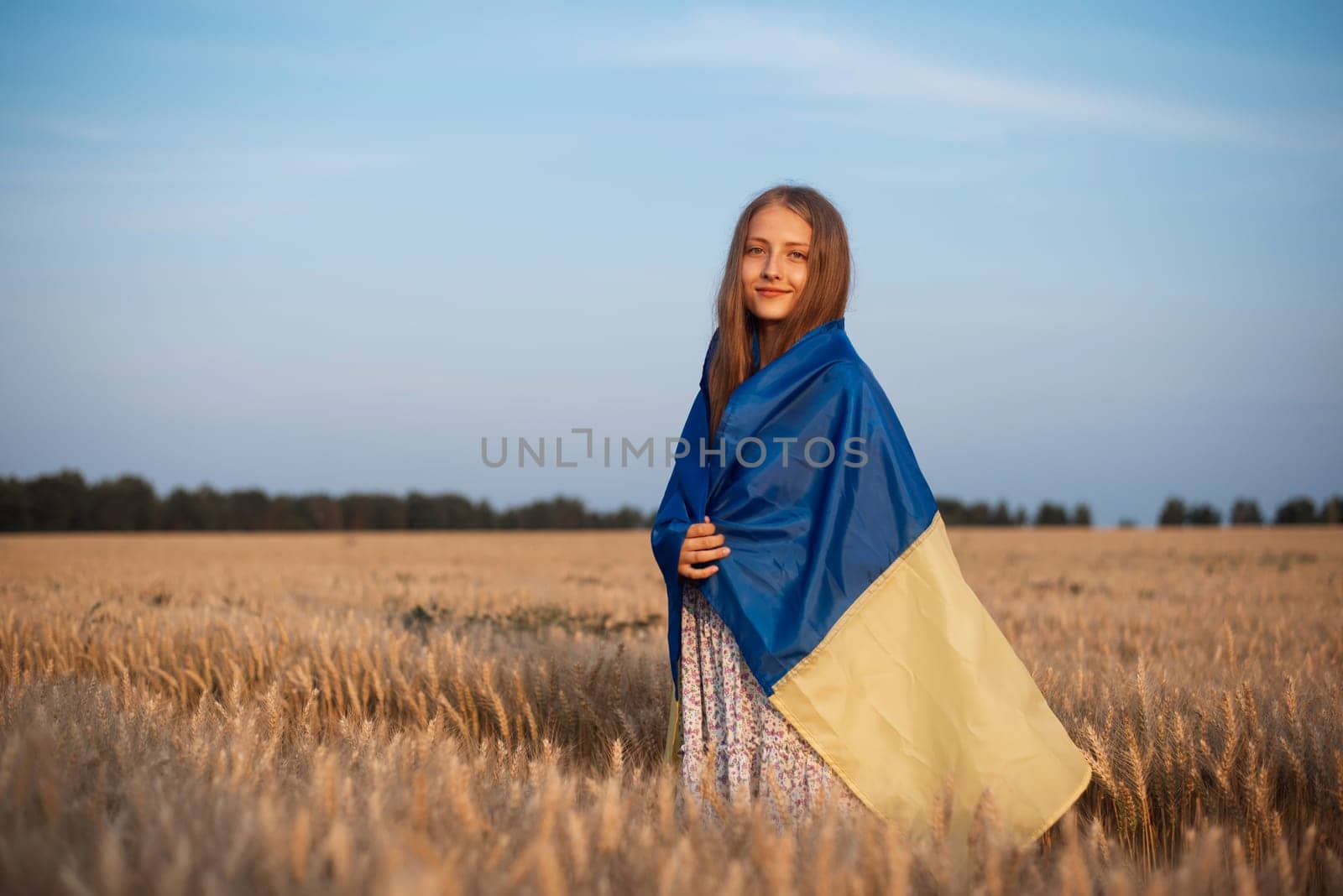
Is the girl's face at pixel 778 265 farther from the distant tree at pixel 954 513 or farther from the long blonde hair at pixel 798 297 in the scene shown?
the distant tree at pixel 954 513

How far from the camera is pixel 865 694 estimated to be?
2.93 m

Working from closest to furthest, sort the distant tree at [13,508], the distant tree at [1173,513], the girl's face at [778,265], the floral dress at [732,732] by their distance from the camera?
1. the floral dress at [732,732]
2. the girl's face at [778,265]
3. the distant tree at [13,508]
4. the distant tree at [1173,513]

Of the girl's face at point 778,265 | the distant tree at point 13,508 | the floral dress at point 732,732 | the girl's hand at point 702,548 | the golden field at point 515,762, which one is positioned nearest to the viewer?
the golden field at point 515,762

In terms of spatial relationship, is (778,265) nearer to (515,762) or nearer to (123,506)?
(515,762)

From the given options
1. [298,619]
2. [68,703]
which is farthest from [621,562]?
[68,703]

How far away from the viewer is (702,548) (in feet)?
10.2

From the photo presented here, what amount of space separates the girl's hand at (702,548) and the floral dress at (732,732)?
0.66 ft

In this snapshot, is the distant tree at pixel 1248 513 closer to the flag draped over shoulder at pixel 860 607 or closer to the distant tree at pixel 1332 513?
the distant tree at pixel 1332 513

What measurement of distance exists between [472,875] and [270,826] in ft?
1.22

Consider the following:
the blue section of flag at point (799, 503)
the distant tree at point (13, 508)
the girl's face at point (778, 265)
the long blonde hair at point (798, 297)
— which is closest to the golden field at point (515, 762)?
the blue section of flag at point (799, 503)

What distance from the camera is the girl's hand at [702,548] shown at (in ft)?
10.1

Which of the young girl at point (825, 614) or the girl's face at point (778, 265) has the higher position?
the girl's face at point (778, 265)

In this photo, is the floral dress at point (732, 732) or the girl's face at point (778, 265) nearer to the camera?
the floral dress at point (732, 732)

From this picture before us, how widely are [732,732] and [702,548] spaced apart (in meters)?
0.60
